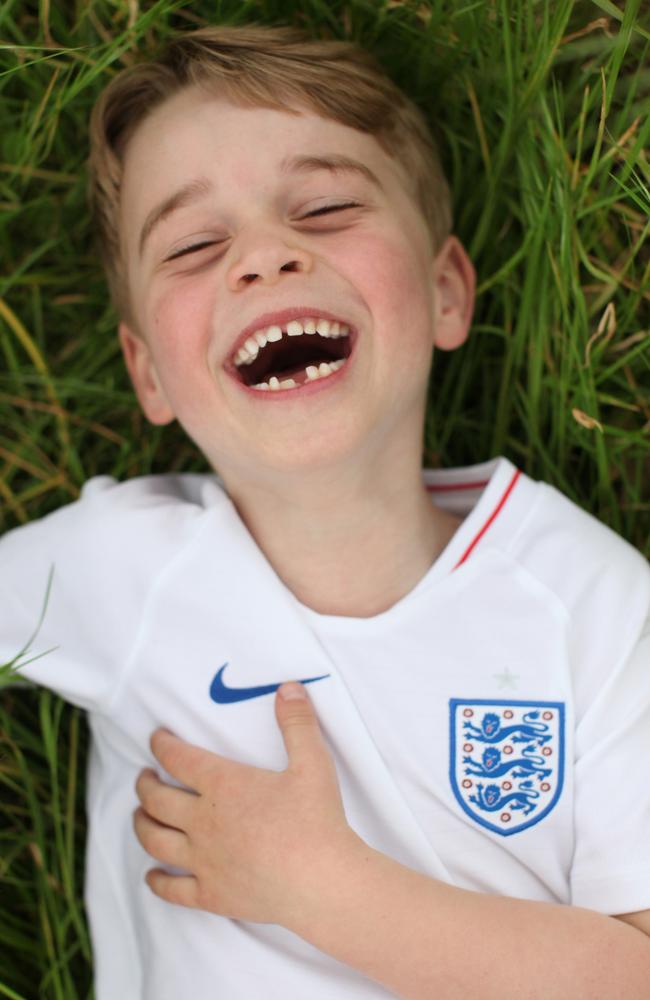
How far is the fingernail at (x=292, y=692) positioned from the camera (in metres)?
1.76

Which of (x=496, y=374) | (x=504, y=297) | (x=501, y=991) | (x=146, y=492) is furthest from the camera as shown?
(x=496, y=374)

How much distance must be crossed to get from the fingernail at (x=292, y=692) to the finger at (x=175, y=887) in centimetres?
34

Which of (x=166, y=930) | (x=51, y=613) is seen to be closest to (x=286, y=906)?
(x=166, y=930)

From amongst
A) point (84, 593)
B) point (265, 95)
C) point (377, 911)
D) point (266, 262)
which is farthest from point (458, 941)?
point (265, 95)

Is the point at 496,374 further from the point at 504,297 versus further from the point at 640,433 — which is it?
the point at 640,433

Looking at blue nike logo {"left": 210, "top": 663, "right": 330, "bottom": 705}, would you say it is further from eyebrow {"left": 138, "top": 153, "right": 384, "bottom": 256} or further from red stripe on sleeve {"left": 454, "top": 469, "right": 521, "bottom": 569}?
eyebrow {"left": 138, "top": 153, "right": 384, "bottom": 256}

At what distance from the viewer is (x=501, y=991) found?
1.58 meters

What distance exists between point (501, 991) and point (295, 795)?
421 mm

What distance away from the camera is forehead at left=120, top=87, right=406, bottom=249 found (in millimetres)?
1688

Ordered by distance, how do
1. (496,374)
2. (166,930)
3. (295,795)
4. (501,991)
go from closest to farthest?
(501,991) → (295,795) → (166,930) → (496,374)

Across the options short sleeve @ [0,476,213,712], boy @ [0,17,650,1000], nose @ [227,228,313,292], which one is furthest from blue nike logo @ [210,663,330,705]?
nose @ [227,228,313,292]

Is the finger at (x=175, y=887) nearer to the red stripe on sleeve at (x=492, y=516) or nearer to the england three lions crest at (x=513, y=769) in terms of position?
the england three lions crest at (x=513, y=769)

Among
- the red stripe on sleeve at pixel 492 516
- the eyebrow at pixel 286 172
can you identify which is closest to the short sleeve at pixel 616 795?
the red stripe on sleeve at pixel 492 516

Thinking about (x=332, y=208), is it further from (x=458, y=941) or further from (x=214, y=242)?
(x=458, y=941)
